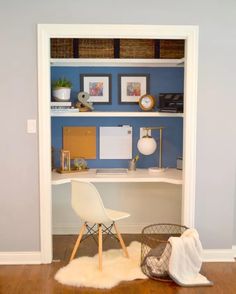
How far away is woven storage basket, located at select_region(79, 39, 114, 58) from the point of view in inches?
154

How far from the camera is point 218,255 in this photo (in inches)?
141

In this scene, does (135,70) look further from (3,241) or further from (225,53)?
(3,241)

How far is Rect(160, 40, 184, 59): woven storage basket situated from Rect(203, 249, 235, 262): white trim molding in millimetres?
1880

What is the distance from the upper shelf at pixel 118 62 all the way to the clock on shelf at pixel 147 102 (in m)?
0.34

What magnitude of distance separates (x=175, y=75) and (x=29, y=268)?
2361 mm

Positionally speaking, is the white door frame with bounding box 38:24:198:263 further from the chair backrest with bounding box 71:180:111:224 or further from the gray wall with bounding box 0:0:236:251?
the chair backrest with bounding box 71:180:111:224

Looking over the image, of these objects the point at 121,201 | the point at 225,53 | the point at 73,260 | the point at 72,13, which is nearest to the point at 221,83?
the point at 225,53

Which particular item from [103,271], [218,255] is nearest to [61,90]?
[103,271]

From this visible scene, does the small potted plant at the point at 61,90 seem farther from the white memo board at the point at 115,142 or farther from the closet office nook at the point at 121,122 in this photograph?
the white memo board at the point at 115,142

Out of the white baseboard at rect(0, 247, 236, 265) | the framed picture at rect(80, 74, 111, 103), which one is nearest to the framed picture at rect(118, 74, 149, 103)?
the framed picture at rect(80, 74, 111, 103)

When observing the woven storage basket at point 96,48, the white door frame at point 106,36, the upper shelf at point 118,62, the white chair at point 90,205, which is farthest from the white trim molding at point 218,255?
the woven storage basket at point 96,48

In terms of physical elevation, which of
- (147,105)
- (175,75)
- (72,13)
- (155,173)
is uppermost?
(72,13)

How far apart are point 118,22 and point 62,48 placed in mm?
778

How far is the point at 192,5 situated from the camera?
339 cm
